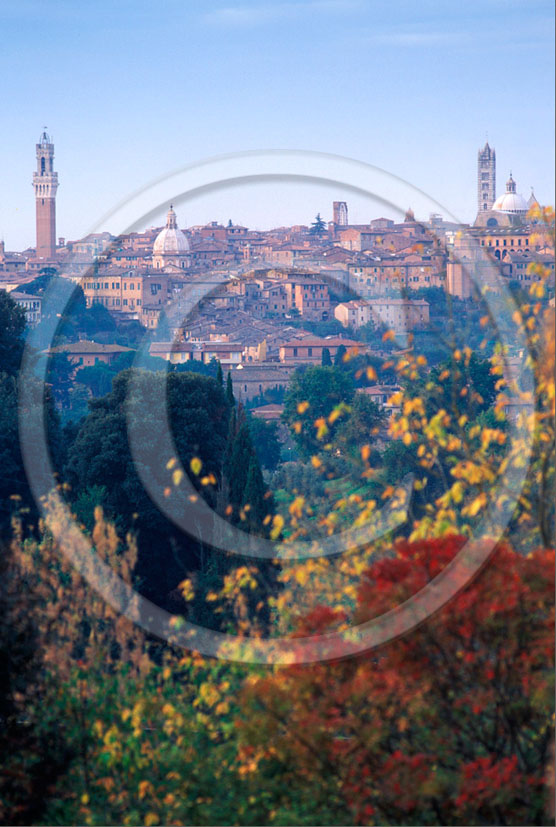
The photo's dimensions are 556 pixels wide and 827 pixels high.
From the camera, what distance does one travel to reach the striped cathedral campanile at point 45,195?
52219 millimetres

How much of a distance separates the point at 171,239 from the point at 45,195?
1230 cm

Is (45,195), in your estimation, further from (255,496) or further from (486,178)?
(255,496)

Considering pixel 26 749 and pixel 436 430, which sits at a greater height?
pixel 436 430

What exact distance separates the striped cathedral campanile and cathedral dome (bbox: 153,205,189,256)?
29.9 ft

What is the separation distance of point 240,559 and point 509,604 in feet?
13.6

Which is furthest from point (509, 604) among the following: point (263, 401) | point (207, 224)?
point (207, 224)

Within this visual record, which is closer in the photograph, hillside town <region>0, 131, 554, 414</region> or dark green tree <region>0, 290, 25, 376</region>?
dark green tree <region>0, 290, 25, 376</region>

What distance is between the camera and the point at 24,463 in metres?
10.2

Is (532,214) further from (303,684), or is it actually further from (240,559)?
(240,559)

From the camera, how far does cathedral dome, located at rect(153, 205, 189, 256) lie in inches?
1665

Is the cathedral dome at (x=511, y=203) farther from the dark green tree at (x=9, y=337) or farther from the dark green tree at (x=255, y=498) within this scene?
the dark green tree at (x=255, y=498)

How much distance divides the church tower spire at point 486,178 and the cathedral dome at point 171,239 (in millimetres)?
20824

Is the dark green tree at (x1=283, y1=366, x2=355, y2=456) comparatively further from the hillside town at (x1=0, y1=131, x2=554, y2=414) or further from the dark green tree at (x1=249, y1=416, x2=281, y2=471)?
the hillside town at (x1=0, y1=131, x2=554, y2=414)

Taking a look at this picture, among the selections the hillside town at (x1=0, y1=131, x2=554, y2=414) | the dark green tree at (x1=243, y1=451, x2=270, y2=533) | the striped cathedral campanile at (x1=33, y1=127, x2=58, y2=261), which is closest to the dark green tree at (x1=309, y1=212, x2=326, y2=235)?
the hillside town at (x1=0, y1=131, x2=554, y2=414)
